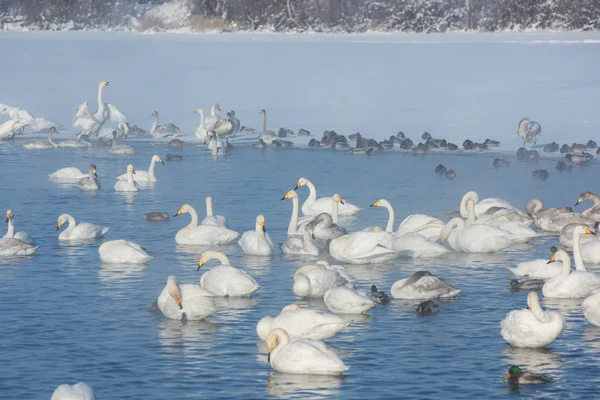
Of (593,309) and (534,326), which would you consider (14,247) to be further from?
(593,309)

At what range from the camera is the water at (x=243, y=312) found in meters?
11.8

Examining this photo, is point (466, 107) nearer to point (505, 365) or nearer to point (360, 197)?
point (360, 197)

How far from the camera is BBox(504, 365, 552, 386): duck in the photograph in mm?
11578

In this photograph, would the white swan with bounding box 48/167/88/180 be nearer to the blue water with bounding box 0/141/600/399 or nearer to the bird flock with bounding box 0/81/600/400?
the bird flock with bounding box 0/81/600/400

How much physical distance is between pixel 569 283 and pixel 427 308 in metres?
2.10

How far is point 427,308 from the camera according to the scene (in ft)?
47.1

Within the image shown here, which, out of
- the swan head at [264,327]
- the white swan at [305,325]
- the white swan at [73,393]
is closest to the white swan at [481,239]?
the white swan at [305,325]

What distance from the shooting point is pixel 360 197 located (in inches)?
931

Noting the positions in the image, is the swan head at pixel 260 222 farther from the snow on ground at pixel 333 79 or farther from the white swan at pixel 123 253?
the snow on ground at pixel 333 79

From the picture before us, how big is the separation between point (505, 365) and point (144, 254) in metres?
6.77

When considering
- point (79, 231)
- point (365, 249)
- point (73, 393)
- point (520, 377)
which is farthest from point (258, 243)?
point (73, 393)

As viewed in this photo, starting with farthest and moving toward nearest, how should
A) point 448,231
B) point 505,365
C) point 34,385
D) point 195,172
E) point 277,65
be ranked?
point 277,65
point 195,172
point 448,231
point 505,365
point 34,385

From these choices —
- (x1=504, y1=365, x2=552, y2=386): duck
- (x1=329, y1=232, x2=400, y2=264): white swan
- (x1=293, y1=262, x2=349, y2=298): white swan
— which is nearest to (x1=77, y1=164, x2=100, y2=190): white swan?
(x1=329, y1=232, x2=400, y2=264): white swan

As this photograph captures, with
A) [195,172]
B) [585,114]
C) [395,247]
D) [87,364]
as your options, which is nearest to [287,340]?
[87,364]
